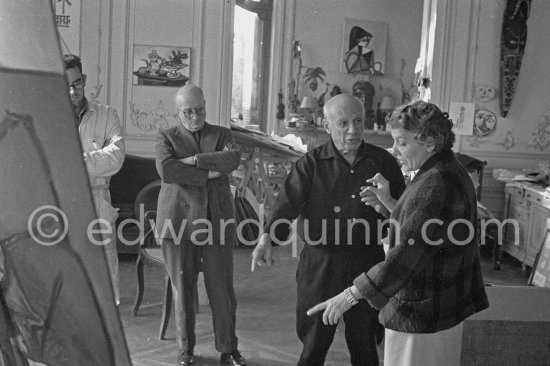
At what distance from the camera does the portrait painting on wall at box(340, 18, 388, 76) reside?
10125 mm

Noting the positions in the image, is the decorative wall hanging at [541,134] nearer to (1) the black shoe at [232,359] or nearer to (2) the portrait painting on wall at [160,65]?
(2) the portrait painting on wall at [160,65]

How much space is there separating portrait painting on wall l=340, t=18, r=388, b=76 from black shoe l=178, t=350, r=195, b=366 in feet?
22.5

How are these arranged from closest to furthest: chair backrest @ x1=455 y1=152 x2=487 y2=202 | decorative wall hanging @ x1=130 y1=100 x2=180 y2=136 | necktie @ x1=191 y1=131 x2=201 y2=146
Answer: necktie @ x1=191 y1=131 x2=201 y2=146 < decorative wall hanging @ x1=130 y1=100 x2=180 y2=136 < chair backrest @ x1=455 y1=152 x2=487 y2=202

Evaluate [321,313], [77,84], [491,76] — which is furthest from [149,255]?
[491,76]

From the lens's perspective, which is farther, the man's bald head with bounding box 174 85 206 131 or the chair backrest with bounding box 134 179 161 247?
the chair backrest with bounding box 134 179 161 247

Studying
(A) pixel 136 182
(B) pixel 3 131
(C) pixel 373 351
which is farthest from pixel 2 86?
(A) pixel 136 182

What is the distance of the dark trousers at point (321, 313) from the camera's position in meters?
3.09

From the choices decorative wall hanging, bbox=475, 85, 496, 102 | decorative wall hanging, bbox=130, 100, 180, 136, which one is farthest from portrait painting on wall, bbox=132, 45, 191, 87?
decorative wall hanging, bbox=475, 85, 496, 102

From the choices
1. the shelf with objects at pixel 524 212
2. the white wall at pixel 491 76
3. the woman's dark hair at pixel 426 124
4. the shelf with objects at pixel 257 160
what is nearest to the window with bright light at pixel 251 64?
the shelf with objects at pixel 257 160

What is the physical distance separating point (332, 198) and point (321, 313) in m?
0.51

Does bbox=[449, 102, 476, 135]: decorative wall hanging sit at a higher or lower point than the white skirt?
higher

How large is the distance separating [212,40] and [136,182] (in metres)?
1.51

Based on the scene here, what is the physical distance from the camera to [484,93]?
7.31m

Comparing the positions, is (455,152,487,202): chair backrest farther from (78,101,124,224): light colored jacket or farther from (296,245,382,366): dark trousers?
(78,101,124,224): light colored jacket
